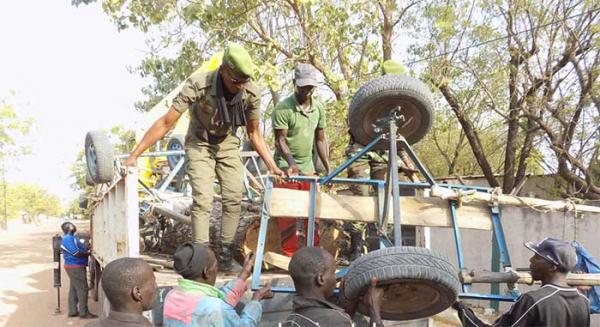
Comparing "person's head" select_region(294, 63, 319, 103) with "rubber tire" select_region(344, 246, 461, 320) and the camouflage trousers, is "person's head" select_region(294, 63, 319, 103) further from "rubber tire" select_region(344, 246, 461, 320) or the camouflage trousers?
"rubber tire" select_region(344, 246, 461, 320)

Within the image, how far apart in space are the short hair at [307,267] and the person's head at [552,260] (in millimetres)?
1121

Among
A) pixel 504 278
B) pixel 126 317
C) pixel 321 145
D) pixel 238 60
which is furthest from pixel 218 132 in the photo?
pixel 504 278

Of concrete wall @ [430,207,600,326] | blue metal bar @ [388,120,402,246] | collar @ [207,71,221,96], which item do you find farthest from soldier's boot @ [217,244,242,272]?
concrete wall @ [430,207,600,326]

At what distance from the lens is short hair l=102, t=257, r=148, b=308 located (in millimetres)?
2078

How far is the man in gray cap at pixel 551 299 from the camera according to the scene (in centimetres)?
252

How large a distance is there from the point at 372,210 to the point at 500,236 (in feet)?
2.60

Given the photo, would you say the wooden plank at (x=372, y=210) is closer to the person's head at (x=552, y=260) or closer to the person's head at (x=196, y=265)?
the person's head at (x=552, y=260)

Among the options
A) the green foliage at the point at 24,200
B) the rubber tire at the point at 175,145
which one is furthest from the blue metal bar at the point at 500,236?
the green foliage at the point at 24,200

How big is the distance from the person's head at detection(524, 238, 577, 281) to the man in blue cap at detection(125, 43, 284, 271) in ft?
5.75

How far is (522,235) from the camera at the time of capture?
7.64m

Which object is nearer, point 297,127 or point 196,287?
point 196,287

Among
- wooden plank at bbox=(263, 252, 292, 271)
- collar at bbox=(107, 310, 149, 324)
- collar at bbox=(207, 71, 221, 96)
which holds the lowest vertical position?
wooden plank at bbox=(263, 252, 292, 271)

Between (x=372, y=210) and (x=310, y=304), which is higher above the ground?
(x=372, y=210)

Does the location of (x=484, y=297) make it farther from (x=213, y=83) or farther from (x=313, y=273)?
(x=213, y=83)
